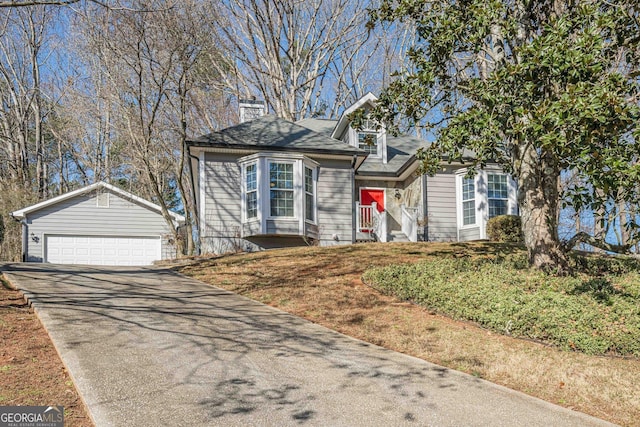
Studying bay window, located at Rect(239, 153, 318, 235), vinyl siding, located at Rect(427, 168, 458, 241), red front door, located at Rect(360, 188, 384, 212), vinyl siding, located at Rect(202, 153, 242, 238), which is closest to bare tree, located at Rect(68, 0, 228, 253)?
vinyl siding, located at Rect(202, 153, 242, 238)

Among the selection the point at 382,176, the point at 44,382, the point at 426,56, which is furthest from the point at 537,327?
the point at 382,176

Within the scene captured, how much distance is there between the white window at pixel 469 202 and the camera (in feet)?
58.0

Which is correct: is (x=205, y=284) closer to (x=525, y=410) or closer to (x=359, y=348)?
(x=359, y=348)

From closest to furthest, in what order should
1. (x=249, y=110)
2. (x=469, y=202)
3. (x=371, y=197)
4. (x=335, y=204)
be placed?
(x=335, y=204) → (x=469, y=202) → (x=371, y=197) → (x=249, y=110)

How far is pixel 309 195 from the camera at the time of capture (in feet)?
54.0

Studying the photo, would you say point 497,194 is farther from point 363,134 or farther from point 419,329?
point 419,329

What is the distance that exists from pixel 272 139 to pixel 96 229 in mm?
7787

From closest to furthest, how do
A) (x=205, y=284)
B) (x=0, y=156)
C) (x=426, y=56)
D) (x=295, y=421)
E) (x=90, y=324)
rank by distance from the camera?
(x=295, y=421), (x=90, y=324), (x=426, y=56), (x=205, y=284), (x=0, y=156)

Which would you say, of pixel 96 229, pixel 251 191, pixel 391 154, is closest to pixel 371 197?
pixel 391 154

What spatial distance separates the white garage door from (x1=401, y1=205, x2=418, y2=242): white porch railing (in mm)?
9216

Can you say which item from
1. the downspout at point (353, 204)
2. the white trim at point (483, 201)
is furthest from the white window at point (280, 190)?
the white trim at point (483, 201)

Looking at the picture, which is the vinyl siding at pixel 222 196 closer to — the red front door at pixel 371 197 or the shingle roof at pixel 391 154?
the shingle roof at pixel 391 154

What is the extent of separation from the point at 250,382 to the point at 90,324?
111 inches

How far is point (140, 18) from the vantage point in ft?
53.1
